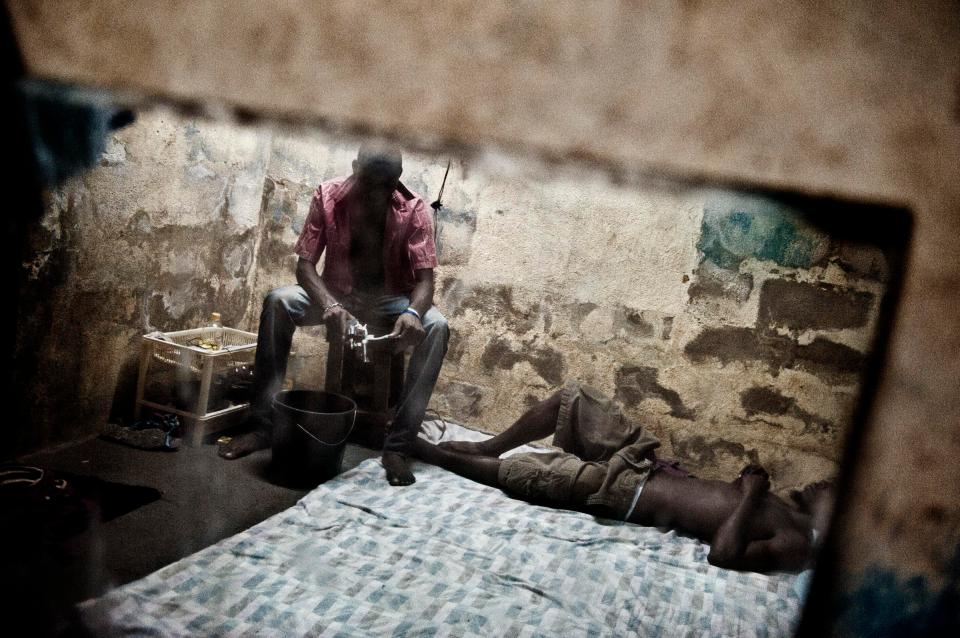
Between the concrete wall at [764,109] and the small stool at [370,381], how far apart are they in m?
2.76

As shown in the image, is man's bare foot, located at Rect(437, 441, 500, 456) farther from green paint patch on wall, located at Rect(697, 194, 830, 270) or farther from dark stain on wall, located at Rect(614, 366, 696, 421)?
green paint patch on wall, located at Rect(697, 194, 830, 270)

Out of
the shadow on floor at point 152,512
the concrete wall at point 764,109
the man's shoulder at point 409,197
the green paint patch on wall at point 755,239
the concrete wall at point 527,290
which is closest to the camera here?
the concrete wall at point 764,109

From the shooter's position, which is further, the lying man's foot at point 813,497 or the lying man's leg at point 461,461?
the lying man's leg at point 461,461

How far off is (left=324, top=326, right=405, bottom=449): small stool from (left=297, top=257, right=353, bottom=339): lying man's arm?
→ 9 centimetres

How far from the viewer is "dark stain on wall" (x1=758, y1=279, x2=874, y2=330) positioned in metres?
3.05

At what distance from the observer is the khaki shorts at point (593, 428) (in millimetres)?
3006

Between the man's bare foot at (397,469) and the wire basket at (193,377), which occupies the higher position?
the wire basket at (193,377)

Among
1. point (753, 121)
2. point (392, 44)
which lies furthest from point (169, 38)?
point (753, 121)

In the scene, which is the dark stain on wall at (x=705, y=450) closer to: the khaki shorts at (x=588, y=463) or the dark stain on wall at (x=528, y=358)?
the khaki shorts at (x=588, y=463)

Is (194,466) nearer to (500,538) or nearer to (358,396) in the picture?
(358,396)

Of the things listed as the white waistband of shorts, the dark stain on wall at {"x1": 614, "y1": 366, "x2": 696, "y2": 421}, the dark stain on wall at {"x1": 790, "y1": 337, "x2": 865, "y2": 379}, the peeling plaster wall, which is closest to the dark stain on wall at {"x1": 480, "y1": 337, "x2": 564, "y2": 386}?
the dark stain on wall at {"x1": 614, "y1": 366, "x2": 696, "y2": 421}

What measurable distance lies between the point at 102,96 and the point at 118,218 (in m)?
2.44

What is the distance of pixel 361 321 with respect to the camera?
3.40 m

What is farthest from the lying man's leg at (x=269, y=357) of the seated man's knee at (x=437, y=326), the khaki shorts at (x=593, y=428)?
the khaki shorts at (x=593, y=428)
